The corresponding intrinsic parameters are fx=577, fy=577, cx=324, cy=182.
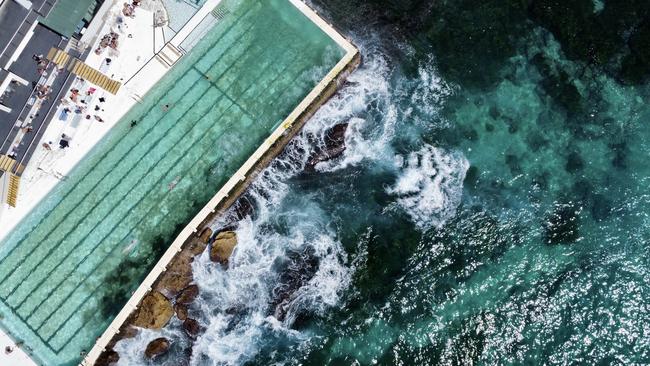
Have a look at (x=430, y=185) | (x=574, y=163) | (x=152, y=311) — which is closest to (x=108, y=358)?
(x=152, y=311)

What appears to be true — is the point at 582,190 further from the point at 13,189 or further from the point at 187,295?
the point at 13,189

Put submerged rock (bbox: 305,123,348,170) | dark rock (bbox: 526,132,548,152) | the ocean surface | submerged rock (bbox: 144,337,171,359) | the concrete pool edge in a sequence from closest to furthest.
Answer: the concrete pool edge
submerged rock (bbox: 144,337,171,359)
the ocean surface
dark rock (bbox: 526,132,548,152)
submerged rock (bbox: 305,123,348,170)

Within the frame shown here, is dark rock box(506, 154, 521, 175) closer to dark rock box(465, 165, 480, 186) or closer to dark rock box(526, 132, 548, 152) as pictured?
dark rock box(526, 132, 548, 152)

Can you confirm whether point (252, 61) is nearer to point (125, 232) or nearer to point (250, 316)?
point (125, 232)

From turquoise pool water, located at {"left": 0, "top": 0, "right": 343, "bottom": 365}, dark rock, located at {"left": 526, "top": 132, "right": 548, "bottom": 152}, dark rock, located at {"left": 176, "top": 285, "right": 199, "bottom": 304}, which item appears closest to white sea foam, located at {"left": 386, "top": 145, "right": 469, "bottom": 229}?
dark rock, located at {"left": 526, "top": 132, "right": 548, "bottom": 152}

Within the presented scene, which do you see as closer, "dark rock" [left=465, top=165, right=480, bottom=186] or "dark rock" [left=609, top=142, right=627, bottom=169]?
"dark rock" [left=609, top=142, right=627, bottom=169]

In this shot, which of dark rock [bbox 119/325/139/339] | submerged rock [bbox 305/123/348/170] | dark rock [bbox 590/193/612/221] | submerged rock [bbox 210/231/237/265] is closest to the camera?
dark rock [bbox 119/325/139/339]

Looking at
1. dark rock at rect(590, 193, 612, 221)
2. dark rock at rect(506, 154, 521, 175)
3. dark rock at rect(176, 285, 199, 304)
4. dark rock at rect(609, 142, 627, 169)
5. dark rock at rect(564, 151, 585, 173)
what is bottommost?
dark rock at rect(176, 285, 199, 304)

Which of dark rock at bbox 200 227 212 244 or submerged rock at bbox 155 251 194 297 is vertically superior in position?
dark rock at bbox 200 227 212 244

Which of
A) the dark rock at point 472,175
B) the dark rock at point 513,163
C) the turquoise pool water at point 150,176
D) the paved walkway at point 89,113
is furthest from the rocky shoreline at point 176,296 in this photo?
the dark rock at point 513,163

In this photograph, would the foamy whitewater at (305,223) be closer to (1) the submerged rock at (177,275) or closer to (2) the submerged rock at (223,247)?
(2) the submerged rock at (223,247)
